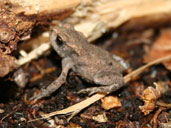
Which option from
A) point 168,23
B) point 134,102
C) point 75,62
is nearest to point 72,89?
point 75,62

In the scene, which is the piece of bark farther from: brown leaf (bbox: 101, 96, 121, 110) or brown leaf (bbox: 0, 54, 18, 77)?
brown leaf (bbox: 101, 96, 121, 110)

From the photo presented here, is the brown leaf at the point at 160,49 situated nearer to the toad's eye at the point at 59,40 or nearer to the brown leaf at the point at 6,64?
the toad's eye at the point at 59,40

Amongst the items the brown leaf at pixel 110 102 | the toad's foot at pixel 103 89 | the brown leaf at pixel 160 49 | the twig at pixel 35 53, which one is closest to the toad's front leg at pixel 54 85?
the toad's foot at pixel 103 89

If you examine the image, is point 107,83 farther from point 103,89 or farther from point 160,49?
point 160,49

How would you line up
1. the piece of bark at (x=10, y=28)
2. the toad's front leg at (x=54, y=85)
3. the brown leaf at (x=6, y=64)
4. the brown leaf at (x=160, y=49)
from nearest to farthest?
the brown leaf at (x=6, y=64), the piece of bark at (x=10, y=28), the toad's front leg at (x=54, y=85), the brown leaf at (x=160, y=49)

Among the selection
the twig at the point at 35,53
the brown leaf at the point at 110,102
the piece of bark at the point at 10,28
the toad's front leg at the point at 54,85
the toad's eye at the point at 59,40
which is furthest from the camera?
the twig at the point at 35,53

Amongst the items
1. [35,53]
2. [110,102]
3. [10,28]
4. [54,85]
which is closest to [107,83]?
[110,102]

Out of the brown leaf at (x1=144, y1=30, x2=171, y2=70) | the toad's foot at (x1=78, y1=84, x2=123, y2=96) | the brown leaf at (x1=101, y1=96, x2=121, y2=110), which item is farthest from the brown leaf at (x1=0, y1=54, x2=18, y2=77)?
the brown leaf at (x1=144, y1=30, x2=171, y2=70)
